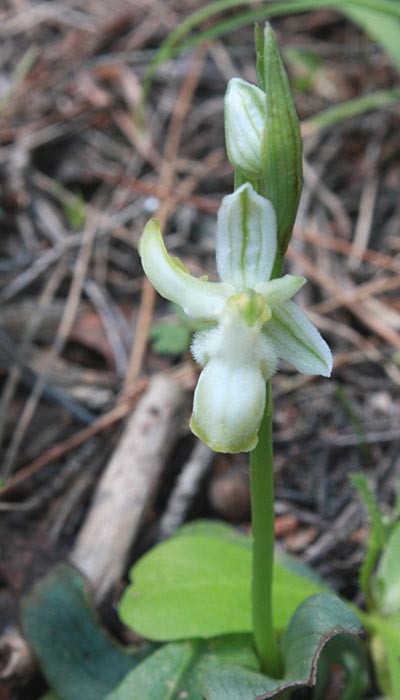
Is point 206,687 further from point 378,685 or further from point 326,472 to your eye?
point 326,472

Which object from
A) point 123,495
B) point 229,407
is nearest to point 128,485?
point 123,495

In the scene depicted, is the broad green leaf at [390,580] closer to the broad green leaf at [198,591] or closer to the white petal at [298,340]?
the broad green leaf at [198,591]

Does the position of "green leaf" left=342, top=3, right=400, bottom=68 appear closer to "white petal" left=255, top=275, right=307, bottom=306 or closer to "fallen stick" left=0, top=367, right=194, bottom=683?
"fallen stick" left=0, top=367, right=194, bottom=683

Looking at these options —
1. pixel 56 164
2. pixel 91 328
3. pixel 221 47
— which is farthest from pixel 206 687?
pixel 221 47

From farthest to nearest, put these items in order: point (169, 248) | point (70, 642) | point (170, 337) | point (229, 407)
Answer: point (169, 248) < point (170, 337) < point (70, 642) < point (229, 407)

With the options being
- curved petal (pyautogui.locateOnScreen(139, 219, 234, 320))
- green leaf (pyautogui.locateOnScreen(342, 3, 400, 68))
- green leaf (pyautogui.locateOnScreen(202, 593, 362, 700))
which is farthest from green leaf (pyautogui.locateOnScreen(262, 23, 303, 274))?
green leaf (pyautogui.locateOnScreen(342, 3, 400, 68))

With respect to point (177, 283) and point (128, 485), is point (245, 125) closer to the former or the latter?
point (177, 283)
